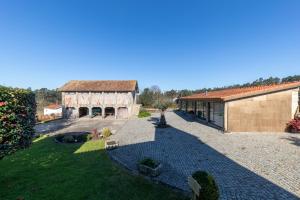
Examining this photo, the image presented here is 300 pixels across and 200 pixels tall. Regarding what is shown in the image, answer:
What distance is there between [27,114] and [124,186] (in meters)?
4.59

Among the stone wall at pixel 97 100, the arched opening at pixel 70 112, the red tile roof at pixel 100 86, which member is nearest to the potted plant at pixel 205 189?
the red tile roof at pixel 100 86

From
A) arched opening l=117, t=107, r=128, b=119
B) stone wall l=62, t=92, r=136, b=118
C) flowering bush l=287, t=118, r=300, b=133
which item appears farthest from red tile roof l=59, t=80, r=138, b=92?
flowering bush l=287, t=118, r=300, b=133

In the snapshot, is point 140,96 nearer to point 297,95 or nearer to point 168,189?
point 297,95

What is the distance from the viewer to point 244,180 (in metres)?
7.18

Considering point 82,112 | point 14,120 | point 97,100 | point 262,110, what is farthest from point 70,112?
point 262,110

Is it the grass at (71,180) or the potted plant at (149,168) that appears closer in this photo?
the grass at (71,180)

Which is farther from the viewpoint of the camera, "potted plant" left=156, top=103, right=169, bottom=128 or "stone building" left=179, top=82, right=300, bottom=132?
"potted plant" left=156, top=103, right=169, bottom=128

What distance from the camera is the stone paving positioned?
6629mm

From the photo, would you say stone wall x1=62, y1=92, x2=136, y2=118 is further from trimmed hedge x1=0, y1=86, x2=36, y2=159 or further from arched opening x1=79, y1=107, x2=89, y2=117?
trimmed hedge x1=0, y1=86, x2=36, y2=159

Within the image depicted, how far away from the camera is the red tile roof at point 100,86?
109 ft

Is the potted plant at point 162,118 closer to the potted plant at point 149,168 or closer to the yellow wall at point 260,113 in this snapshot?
the yellow wall at point 260,113

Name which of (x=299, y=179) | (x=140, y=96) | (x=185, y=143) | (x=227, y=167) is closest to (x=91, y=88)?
(x=140, y=96)

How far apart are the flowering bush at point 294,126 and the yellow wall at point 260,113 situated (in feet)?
1.12

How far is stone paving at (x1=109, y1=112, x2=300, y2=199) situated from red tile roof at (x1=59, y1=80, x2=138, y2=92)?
65.9 feet
